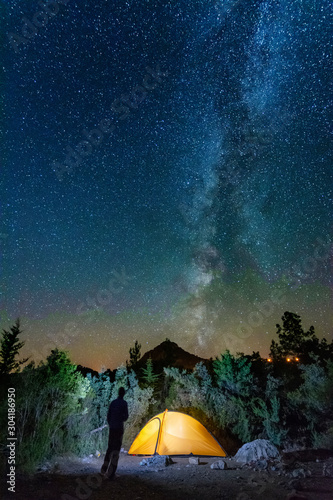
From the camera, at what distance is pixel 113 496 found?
5.05 meters

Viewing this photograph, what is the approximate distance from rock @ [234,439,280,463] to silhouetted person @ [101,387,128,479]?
371 cm

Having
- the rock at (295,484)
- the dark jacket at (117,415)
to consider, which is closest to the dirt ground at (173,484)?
the rock at (295,484)

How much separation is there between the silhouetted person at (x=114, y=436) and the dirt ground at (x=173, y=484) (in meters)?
0.21

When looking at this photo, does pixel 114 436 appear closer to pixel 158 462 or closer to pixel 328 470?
pixel 158 462

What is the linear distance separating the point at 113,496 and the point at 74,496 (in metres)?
0.63

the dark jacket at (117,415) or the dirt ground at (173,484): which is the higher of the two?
the dark jacket at (117,415)

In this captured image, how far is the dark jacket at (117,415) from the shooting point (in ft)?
21.2

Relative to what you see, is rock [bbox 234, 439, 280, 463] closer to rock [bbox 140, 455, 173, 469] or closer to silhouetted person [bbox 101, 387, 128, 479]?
rock [bbox 140, 455, 173, 469]

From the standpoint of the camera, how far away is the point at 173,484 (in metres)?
6.03

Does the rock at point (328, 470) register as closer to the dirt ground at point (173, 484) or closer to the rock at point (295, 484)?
the dirt ground at point (173, 484)

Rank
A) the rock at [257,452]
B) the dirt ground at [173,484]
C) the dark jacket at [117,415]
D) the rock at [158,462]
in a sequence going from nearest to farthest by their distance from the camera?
the dirt ground at [173,484], the dark jacket at [117,415], the rock at [158,462], the rock at [257,452]

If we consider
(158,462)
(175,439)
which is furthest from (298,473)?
(175,439)

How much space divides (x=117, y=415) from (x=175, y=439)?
364 centimetres

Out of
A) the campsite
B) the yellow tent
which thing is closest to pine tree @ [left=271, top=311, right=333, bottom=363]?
the campsite
